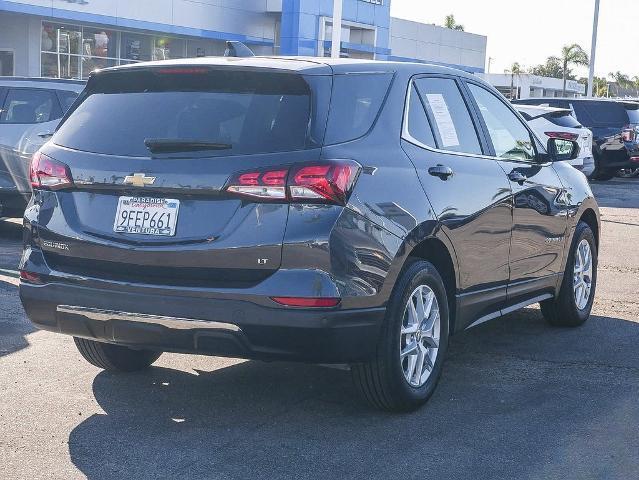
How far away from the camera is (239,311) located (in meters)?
4.79

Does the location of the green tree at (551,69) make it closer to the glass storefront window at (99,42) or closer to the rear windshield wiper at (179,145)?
the glass storefront window at (99,42)

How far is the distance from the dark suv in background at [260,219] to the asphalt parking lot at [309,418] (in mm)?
331

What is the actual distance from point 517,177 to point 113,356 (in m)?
2.64

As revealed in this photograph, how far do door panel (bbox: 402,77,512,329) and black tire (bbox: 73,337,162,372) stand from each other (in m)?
1.81

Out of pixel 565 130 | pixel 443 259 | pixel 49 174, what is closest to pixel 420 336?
pixel 443 259

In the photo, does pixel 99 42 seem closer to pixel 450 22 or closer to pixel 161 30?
pixel 161 30

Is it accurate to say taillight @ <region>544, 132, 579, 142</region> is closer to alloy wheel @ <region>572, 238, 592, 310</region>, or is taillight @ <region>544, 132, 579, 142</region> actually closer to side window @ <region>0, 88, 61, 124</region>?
side window @ <region>0, 88, 61, 124</region>

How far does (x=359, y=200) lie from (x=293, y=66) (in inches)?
29.6

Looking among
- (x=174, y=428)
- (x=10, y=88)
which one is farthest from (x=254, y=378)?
(x=10, y=88)

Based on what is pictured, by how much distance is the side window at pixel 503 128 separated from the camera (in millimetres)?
6672

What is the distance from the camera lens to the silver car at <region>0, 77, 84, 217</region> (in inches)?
462

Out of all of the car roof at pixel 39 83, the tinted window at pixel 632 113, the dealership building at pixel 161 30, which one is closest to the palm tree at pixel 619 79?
the dealership building at pixel 161 30

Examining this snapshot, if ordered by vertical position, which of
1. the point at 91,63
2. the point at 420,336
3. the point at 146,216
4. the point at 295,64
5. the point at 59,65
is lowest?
the point at 420,336

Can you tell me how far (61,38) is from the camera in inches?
1457
